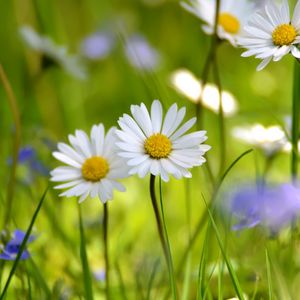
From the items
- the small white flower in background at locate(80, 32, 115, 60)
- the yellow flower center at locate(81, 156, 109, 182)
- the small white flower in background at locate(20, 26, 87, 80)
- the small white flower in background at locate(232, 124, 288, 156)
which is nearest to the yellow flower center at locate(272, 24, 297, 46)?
the yellow flower center at locate(81, 156, 109, 182)

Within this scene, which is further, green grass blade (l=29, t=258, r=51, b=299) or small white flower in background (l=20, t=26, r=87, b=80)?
small white flower in background (l=20, t=26, r=87, b=80)

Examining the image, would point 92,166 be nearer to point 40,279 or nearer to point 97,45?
point 40,279

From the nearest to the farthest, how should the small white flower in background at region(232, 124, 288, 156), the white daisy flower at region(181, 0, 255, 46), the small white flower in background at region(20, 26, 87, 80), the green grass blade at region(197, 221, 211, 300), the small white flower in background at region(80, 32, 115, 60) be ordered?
the green grass blade at region(197, 221, 211, 300) < the white daisy flower at region(181, 0, 255, 46) < the small white flower in background at region(232, 124, 288, 156) < the small white flower in background at region(20, 26, 87, 80) < the small white flower in background at region(80, 32, 115, 60)

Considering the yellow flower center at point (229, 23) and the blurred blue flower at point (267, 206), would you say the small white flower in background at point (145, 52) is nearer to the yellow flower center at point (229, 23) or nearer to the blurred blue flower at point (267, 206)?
the yellow flower center at point (229, 23)

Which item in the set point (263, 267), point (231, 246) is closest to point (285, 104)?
point (231, 246)

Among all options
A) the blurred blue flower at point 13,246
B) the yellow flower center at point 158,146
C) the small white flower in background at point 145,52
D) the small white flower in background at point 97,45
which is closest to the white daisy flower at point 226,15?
the yellow flower center at point 158,146

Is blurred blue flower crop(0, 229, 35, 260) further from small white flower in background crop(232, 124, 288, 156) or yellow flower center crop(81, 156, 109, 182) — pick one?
small white flower in background crop(232, 124, 288, 156)

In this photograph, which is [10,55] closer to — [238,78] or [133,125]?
[238,78]
